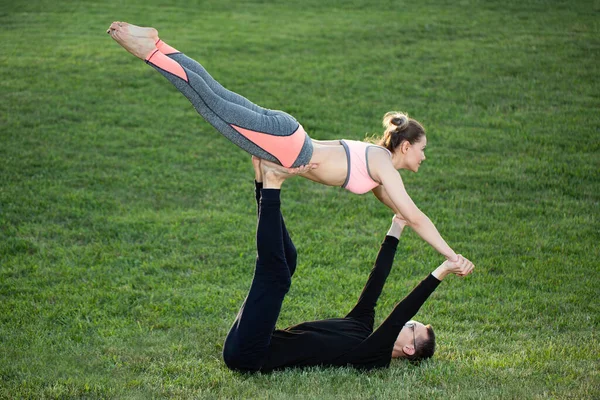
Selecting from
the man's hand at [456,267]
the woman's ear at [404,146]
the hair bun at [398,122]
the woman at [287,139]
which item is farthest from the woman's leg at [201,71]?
the man's hand at [456,267]

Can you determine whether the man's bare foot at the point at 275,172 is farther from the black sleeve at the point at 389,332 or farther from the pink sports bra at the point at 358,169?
the black sleeve at the point at 389,332

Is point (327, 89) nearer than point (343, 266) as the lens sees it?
No

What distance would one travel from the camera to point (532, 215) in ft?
30.2

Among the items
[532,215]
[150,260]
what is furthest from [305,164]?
[532,215]

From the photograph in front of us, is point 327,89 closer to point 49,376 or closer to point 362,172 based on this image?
point 362,172

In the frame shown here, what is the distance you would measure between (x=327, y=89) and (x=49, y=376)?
922 centimetres

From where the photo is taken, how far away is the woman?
209 inches

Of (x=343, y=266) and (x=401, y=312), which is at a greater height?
(x=401, y=312)

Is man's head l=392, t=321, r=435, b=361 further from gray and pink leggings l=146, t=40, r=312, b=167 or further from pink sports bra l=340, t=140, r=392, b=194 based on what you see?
gray and pink leggings l=146, t=40, r=312, b=167

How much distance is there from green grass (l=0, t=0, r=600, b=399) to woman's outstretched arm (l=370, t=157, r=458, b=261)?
3.29 feet

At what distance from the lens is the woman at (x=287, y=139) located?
209 inches

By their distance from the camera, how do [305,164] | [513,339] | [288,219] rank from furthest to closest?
1. [288,219]
2. [513,339]
3. [305,164]

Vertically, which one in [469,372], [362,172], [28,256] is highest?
[362,172]

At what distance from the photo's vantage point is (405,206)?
18.0 ft
